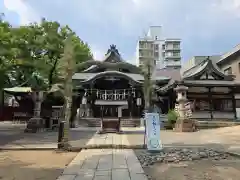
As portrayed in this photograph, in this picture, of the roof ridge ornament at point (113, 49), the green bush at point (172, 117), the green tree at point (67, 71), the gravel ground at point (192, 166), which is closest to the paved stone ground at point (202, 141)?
the gravel ground at point (192, 166)

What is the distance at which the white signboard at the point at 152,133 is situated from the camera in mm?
10156

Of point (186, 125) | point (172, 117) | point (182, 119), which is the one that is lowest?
point (186, 125)

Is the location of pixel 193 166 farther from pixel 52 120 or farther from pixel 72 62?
pixel 52 120

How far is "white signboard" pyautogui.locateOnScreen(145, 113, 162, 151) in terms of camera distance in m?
Result: 10.2

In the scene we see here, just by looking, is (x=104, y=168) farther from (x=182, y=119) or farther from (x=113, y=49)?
(x=113, y=49)

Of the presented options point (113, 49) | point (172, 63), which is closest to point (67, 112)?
point (113, 49)

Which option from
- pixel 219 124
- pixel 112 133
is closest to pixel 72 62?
pixel 112 133

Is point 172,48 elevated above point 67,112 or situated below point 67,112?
above

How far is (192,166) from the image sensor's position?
302 inches

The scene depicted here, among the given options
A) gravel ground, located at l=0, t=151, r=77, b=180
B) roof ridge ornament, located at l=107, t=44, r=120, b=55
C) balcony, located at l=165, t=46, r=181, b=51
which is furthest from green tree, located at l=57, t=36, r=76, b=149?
balcony, located at l=165, t=46, r=181, b=51

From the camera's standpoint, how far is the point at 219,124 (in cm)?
2294

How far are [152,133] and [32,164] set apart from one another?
4.33 meters

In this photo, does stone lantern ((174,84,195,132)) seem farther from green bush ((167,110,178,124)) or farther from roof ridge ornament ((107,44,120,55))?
roof ridge ornament ((107,44,120,55))

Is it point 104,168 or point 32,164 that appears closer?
point 104,168
